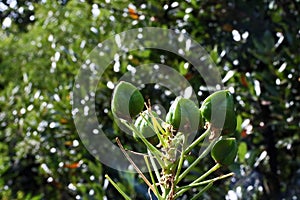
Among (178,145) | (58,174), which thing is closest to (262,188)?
(58,174)

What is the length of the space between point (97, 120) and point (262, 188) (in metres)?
0.52

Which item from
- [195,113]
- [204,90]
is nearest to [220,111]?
[195,113]

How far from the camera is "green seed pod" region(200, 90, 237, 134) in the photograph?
2.16ft

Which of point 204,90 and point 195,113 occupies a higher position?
point 195,113

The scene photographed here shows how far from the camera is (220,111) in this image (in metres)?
0.66

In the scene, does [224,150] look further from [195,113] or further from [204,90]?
[204,90]

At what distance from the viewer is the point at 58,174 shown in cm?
193

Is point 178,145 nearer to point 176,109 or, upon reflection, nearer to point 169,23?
point 176,109

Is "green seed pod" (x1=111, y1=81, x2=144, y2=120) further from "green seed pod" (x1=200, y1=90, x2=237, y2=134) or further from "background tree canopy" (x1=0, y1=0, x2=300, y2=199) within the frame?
"background tree canopy" (x1=0, y1=0, x2=300, y2=199)

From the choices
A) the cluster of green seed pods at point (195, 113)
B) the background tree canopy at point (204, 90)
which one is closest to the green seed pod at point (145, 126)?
the cluster of green seed pods at point (195, 113)

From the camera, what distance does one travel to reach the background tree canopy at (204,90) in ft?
5.24

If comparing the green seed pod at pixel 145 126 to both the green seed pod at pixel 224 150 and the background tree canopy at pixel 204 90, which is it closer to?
the green seed pod at pixel 224 150

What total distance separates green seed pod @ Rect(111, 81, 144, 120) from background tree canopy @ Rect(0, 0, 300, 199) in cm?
67

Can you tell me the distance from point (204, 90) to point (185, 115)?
0.94m
